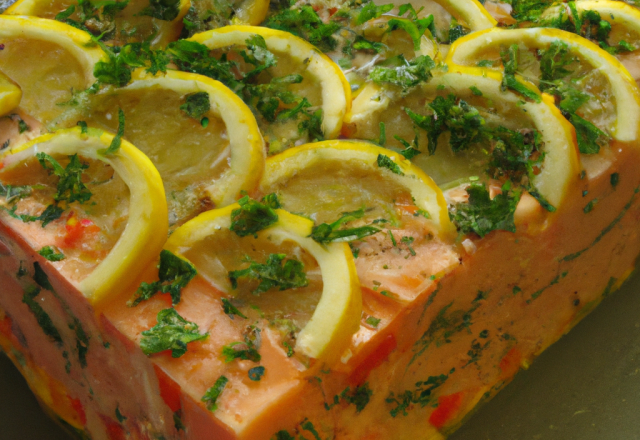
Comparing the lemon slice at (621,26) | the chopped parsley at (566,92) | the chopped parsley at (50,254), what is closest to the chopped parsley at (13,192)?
the chopped parsley at (50,254)

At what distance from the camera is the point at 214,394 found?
1.73 m

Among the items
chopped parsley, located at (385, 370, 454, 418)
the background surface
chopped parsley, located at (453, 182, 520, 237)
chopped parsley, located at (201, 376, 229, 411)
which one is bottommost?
the background surface

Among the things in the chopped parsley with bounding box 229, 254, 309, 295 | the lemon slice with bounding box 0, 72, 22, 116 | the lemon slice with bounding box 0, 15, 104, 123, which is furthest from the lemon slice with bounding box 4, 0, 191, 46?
the chopped parsley with bounding box 229, 254, 309, 295

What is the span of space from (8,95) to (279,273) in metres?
1.27

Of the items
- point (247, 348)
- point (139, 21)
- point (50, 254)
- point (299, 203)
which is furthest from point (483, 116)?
point (50, 254)

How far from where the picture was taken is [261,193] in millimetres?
2143

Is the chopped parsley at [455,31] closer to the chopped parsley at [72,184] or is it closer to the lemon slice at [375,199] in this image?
the lemon slice at [375,199]

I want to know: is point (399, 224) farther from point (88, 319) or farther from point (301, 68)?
point (88, 319)

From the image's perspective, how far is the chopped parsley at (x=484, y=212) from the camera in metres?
2.15

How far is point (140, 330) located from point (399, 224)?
35.7 inches

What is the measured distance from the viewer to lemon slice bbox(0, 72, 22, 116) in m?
2.30

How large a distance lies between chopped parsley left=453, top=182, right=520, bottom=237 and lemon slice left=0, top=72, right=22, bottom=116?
1671mm

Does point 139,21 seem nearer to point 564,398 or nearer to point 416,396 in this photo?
point 416,396

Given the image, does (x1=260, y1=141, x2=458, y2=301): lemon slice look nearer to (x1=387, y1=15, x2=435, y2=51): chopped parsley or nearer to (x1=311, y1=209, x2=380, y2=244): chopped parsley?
(x1=311, y1=209, x2=380, y2=244): chopped parsley
